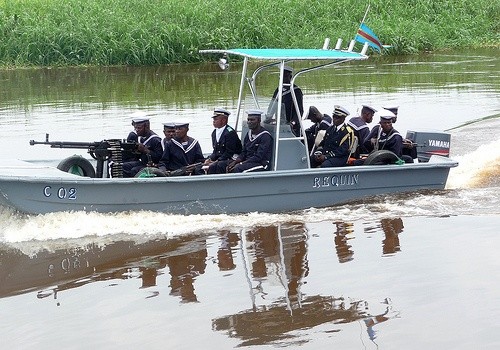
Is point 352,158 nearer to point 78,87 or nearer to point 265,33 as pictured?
point 78,87

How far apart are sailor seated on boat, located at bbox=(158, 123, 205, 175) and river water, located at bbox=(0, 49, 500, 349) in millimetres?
812

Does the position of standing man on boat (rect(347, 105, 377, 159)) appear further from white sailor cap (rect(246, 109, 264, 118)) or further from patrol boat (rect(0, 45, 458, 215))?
white sailor cap (rect(246, 109, 264, 118))

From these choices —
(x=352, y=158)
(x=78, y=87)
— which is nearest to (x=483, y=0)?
(x=78, y=87)

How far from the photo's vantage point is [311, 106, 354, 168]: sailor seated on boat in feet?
40.7

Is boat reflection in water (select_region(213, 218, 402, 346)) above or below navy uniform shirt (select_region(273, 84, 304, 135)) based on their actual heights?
below

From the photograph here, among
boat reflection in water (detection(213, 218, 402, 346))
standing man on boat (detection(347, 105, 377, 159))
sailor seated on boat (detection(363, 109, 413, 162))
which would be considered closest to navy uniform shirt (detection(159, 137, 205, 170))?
boat reflection in water (detection(213, 218, 402, 346))

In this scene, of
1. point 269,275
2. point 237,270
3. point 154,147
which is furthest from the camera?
point 154,147

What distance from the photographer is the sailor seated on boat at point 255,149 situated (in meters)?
11.6

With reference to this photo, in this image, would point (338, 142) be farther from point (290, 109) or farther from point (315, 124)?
point (315, 124)

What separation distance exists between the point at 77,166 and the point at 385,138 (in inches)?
155

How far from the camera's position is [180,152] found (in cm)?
1186

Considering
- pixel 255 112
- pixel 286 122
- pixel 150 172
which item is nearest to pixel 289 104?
pixel 286 122

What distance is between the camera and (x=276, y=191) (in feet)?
38.3

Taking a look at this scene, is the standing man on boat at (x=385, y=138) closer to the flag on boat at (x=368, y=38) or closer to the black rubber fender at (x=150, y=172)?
the flag on boat at (x=368, y=38)
